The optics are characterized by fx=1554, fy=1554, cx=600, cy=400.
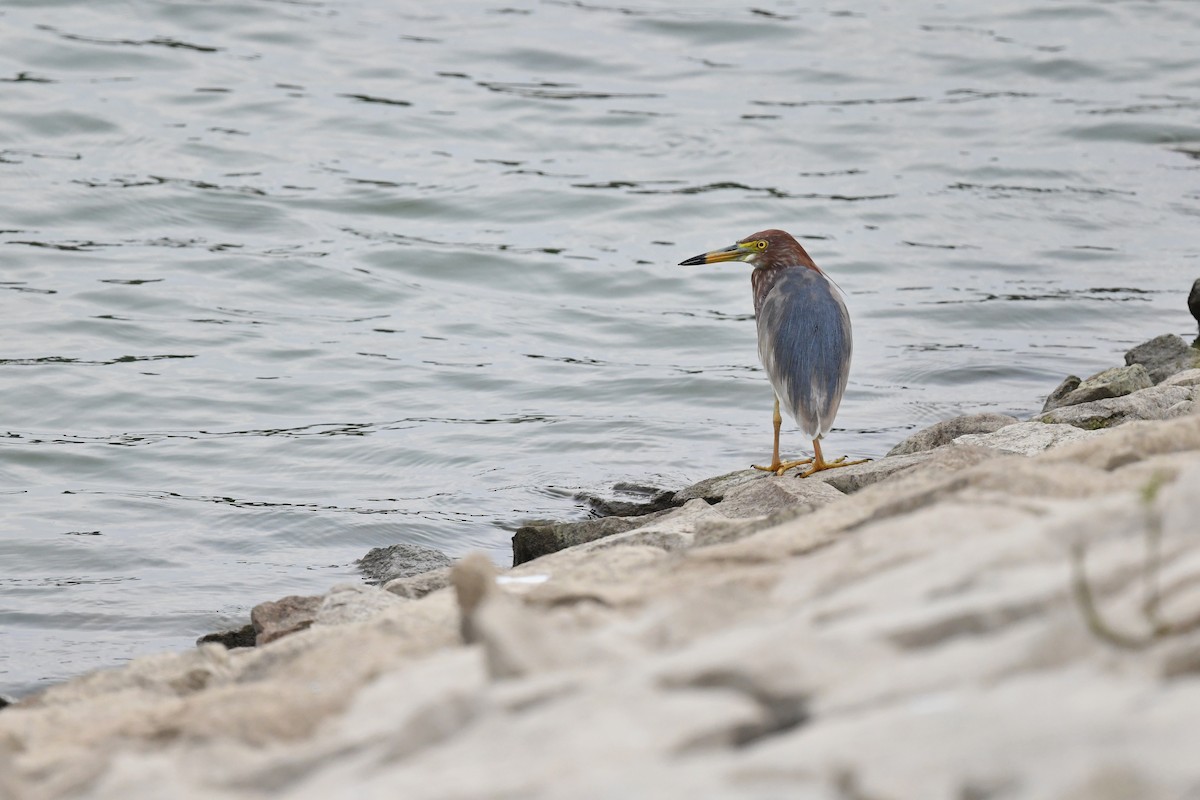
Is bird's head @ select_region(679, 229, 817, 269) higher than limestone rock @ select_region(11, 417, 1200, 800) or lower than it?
lower

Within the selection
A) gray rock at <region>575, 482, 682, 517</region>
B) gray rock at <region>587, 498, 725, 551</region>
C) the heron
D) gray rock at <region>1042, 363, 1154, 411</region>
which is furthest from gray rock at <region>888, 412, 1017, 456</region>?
gray rock at <region>587, 498, 725, 551</region>

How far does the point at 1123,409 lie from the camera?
21.7 feet

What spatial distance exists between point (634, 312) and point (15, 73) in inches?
282

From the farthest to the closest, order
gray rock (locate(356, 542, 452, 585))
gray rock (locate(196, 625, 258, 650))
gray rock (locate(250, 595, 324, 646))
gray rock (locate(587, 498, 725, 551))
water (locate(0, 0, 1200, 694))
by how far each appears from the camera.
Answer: water (locate(0, 0, 1200, 694)) → gray rock (locate(356, 542, 452, 585)) → gray rock (locate(196, 625, 258, 650)) → gray rock (locate(250, 595, 324, 646)) → gray rock (locate(587, 498, 725, 551))

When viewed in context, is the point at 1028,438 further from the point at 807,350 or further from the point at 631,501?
the point at 631,501

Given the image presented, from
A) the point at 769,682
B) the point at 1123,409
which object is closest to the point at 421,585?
the point at 769,682

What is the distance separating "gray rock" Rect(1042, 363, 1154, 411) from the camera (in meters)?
7.28

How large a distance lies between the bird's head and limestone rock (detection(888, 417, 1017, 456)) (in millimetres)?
915

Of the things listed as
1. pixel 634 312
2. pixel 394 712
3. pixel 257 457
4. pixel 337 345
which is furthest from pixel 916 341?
pixel 394 712

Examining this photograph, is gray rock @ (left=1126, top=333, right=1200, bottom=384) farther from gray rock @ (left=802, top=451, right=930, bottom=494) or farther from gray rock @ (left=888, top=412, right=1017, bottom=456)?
gray rock @ (left=802, top=451, right=930, bottom=494)

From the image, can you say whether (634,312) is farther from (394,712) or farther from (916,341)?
(394,712)

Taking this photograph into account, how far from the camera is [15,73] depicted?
14531mm

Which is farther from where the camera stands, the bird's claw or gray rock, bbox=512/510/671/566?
the bird's claw

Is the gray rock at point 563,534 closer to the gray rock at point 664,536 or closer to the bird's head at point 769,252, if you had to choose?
the gray rock at point 664,536
